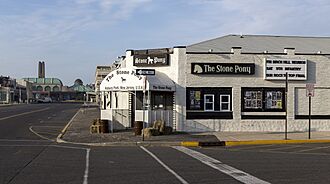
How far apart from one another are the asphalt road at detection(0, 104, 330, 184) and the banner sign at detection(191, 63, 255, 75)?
6.85 meters

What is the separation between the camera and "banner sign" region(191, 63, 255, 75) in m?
27.5

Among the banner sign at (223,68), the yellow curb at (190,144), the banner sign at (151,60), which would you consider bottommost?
the yellow curb at (190,144)

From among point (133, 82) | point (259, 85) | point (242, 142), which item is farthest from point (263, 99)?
point (133, 82)

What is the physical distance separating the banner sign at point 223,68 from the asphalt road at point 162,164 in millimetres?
6848

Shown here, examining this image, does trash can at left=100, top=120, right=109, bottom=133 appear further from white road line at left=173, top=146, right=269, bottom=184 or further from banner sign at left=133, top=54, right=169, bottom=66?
white road line at left=173, top=146, right=269, bottom=184

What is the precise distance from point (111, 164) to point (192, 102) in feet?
44.2

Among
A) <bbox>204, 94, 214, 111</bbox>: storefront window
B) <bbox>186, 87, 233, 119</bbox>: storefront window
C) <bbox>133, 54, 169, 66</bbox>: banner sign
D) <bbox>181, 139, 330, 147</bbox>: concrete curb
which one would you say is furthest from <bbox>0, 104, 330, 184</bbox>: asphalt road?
Answer: <bbox>133, 54, 169, 66</bbox>: banner sign

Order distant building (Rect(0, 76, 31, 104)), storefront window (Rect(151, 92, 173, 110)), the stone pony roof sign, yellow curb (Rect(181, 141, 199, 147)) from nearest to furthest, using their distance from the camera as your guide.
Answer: yellow curb (Rect(181, 141, 199, 147))
the stone pony roof sign
storefront window (Rect(151, 92, 173, 110))
distant building (Rect(0, 76, 31, 104))

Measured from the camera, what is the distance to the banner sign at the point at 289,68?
2786 centimetres

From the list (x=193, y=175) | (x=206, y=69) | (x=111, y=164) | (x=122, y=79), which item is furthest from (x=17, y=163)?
(x=206, y=69)

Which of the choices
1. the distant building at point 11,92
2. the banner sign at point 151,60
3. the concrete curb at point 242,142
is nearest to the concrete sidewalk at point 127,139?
the concrete curb at point 242,142

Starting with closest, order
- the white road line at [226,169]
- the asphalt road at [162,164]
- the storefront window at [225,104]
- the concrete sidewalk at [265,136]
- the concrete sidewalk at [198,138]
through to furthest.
Result: the white road line at [226,169] → the asphalt road at [162,164] → the concrete sidewalk at [198,138] → the concrete sidewalk at [265,136] → the storefront window at [225,104]

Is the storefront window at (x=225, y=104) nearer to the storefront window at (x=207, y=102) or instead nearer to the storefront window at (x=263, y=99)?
the storefront window at (x=207, y=102)

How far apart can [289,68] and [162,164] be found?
15.3 metres
